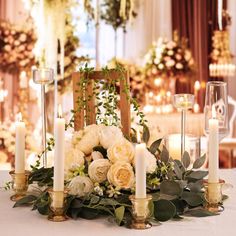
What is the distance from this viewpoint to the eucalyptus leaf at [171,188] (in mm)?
1722

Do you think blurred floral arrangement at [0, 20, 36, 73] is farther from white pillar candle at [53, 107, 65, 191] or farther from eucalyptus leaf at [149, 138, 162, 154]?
white pillar candle at [53, 107, 65, 191]

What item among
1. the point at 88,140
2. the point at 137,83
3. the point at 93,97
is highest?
the point at 137,83

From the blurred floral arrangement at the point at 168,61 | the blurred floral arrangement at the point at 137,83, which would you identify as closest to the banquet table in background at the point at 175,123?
the blurred floral arrangement at the point at 168,61

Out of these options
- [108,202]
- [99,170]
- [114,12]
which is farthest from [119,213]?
[114,12]

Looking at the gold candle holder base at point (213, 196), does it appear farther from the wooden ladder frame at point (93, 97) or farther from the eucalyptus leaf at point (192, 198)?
the wooden ladder frame at point (93, 97)

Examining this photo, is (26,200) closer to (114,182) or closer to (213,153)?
(114,182)

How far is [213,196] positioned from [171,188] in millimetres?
125

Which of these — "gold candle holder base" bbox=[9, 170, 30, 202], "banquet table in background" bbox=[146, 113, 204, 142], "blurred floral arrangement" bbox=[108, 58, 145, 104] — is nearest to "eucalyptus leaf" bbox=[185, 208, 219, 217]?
"gold candle holder base" bbox=[9, 170, 30, 202]

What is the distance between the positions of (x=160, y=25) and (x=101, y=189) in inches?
220

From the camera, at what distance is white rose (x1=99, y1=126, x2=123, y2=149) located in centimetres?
179

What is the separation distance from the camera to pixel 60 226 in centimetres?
161

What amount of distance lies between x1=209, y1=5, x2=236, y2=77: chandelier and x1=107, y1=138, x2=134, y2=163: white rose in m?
5.12

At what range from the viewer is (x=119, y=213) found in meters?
1.61

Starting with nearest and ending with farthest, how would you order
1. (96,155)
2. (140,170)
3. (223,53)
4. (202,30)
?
(140,170)
(96,155)
(223,53)
(202,30)
